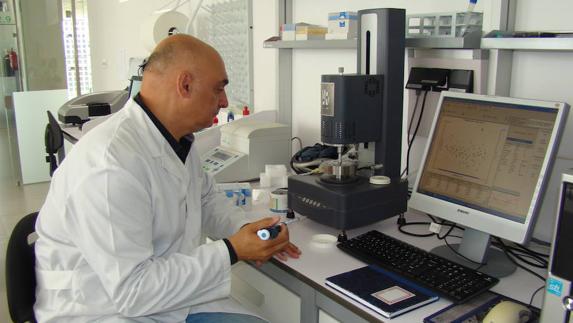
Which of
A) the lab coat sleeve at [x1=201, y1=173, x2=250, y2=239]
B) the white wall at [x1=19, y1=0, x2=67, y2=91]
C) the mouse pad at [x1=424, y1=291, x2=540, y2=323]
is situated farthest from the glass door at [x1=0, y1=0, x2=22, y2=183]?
the mouse pad at [x1=424, y1=291, x2=540, y2=323]

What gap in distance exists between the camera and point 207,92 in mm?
1287

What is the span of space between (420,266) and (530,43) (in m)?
0.65

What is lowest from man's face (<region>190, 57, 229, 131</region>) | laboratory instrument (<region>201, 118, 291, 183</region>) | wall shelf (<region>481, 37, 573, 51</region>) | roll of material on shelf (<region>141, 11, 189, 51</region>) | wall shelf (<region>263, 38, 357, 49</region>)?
laboratory instrument (<region>201, 118, 291, 183</region>)

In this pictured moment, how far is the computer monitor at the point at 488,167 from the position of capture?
1.19 m

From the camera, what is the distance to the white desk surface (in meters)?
1.12

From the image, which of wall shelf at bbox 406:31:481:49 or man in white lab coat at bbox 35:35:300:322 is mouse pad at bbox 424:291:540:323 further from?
wall shelf at bbox 406:31:481:49

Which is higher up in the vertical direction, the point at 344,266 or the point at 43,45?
the point at 43,45

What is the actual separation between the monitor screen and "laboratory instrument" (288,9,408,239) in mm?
135

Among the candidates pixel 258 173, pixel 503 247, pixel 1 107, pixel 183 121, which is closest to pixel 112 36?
pixel 1 107

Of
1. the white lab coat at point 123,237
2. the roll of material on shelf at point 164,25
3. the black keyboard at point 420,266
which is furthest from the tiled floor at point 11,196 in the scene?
the black keyboard at point 420,266

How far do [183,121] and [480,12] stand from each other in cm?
98

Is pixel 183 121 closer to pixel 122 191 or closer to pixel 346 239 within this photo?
pixel 122 191

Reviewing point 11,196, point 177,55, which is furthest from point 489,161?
point 11,196

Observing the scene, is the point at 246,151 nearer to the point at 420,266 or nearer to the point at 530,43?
the point at 420,266
